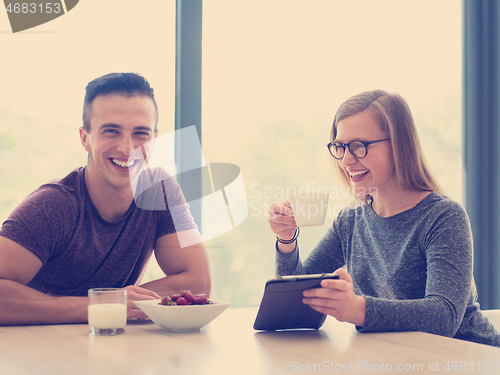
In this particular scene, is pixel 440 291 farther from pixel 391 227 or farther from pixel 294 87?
pixel 294 87

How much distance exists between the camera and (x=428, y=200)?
1.50 metres

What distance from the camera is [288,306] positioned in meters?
1.07

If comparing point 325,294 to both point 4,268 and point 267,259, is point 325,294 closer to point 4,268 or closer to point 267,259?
point 4,268

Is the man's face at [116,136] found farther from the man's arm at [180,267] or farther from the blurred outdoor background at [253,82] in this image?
the blurred outdoor background at [253,82]

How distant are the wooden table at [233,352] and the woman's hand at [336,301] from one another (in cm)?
5

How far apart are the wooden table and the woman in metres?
0.29

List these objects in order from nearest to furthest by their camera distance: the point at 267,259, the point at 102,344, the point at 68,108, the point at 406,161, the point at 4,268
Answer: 1. the point at 102,344
2. the point at 4,268
3. the point at 406,161
4. the point at 68,108
5. the point at 267,259

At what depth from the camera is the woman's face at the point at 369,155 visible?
5.17 feet

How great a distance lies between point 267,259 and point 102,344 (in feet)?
5.30

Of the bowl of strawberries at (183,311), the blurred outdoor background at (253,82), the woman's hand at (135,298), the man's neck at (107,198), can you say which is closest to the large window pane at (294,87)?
the blurred outdoor background at (253,82)

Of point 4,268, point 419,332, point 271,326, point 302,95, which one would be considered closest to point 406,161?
point 419,332

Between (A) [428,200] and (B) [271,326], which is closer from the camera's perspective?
(B) [271,326]

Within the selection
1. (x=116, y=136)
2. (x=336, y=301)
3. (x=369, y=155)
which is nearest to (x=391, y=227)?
(x=369, y=155)

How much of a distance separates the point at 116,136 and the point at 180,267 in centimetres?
59
